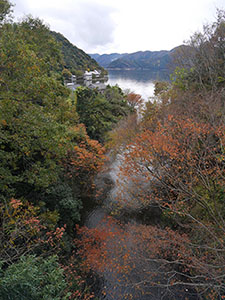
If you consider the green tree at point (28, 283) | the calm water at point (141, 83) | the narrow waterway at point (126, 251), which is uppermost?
the calm water at point (141, 83)

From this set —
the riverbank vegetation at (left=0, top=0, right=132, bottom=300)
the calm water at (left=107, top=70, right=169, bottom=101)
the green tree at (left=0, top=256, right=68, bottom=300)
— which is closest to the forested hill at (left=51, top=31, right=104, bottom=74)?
the calm water at (left=107, top=70, right=169, bottom=101)

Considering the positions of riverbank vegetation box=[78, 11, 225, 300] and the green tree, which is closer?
the green tree

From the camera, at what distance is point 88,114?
20.8 metres

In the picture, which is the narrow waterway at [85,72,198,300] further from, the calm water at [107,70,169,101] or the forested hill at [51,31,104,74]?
the forested hill at [51,31,104,74]

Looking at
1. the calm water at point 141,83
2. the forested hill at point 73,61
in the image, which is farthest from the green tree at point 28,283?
the forested hill at point 73,61

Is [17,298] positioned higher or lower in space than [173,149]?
lower

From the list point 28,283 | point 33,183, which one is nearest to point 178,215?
point 33,183

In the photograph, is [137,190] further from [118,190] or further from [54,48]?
[54,48]

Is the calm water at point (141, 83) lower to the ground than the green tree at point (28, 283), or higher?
higher

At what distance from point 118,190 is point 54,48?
14555 mm

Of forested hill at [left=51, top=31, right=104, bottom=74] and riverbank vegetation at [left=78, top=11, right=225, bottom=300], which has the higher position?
forested hill at [left=51, top=31, right=104, bottom=74]

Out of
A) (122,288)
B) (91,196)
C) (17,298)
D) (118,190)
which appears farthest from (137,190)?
(17,298)

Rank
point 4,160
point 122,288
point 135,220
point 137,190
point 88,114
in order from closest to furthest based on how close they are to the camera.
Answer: point 4,160
point 122,288
point 135,220
point 137,190
point 88,114

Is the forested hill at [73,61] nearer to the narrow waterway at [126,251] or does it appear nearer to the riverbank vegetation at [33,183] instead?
the narrow waterway at [126,251]
